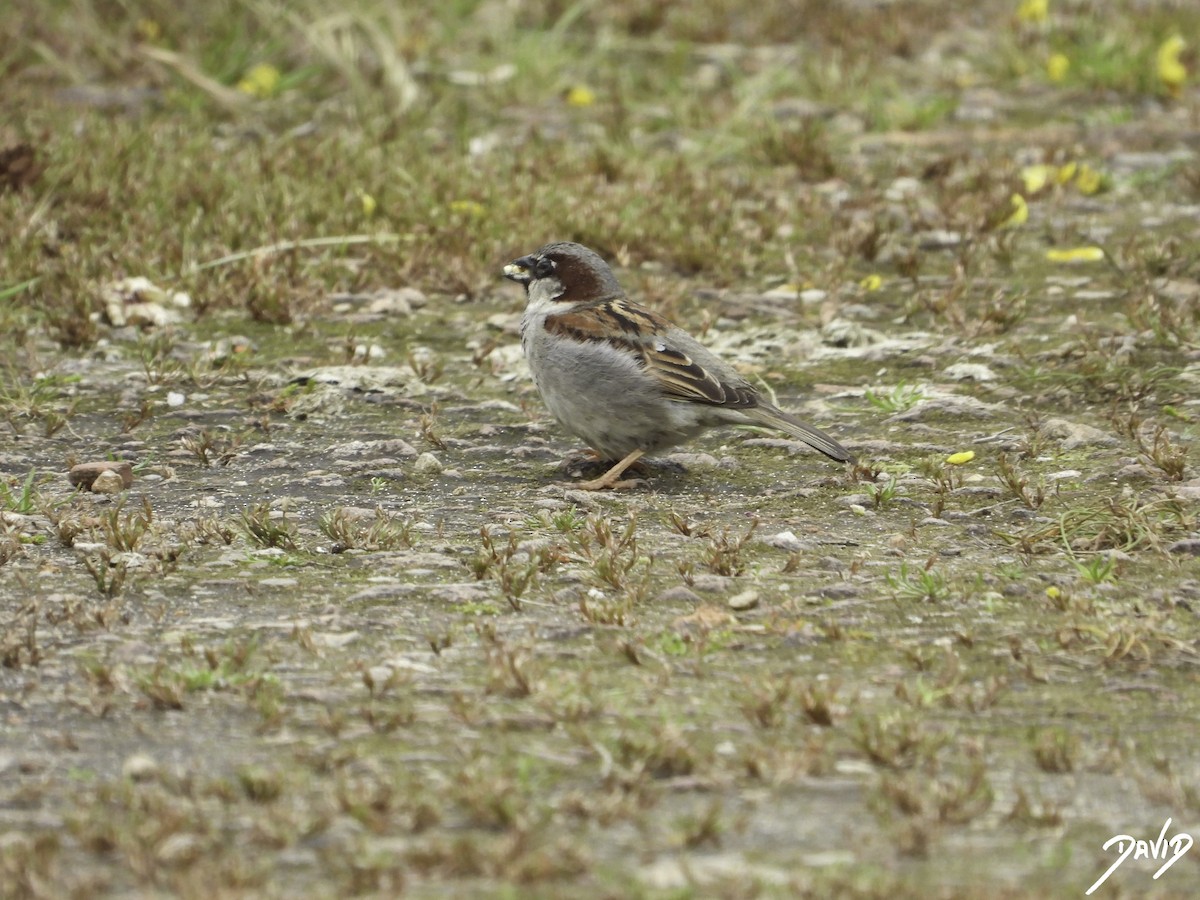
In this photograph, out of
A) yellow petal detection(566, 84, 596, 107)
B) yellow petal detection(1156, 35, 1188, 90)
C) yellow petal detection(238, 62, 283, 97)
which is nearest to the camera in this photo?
yellow petal detection(238, 62, 283, 97)

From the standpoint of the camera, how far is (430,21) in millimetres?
13766

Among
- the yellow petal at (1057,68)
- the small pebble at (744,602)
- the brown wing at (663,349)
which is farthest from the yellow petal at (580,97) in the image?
the small pebble at (744,602)

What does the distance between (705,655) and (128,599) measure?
1939mm

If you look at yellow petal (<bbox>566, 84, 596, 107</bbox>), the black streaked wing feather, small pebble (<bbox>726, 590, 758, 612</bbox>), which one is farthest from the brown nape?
yellow petal (<bbox>566, 84, 596, 107</bbox>)

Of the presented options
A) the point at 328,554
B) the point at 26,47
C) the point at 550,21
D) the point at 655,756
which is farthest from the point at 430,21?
the point at 655,756

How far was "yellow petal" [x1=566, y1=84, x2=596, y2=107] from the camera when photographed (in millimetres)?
12664

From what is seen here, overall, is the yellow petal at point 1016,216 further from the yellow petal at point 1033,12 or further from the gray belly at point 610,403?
the yellow petal at point 1033,12

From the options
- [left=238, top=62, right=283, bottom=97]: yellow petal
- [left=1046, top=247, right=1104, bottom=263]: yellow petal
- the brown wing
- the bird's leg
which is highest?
[left=238, top=62, right=283, bottom=97]: yellow petal
